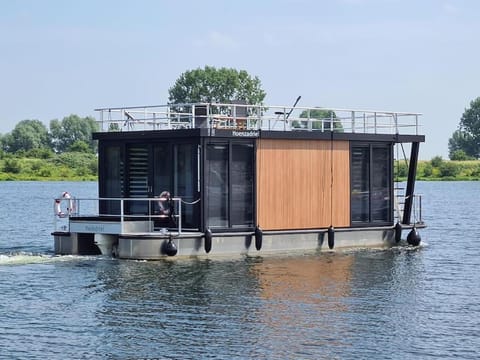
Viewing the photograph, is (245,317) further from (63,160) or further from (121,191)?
(63,160)

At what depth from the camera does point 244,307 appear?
2286 cm

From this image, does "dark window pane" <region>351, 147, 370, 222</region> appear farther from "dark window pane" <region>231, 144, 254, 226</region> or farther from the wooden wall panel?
"dark window pane" <region>231, 144, 254, 226</region>

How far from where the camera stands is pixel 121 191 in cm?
3309

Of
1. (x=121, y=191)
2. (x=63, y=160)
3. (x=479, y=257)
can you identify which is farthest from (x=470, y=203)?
(x=63, y=160)

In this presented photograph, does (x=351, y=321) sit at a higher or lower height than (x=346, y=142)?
lower

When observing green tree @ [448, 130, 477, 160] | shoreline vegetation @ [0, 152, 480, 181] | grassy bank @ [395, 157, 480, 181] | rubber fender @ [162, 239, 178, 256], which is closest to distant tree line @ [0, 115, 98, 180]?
shoreline vegetation @ [0, 152, 480, 181]

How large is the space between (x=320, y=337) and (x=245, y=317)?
2.40m

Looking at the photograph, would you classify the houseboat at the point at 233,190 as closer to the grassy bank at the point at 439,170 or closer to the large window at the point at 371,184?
the large window at the point at 371,184

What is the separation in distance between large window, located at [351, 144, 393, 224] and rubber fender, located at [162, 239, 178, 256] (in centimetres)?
747

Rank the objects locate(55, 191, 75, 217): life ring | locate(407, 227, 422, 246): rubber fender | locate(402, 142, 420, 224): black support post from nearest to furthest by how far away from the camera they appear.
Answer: locate(55, 191, 75, 217): life ring, locate(407, 227, 422, 246): rubber fender, locate(402, 142, 420, 224): black support post

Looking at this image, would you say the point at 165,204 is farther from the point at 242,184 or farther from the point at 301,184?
the point at 301,184

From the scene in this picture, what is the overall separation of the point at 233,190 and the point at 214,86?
282ft

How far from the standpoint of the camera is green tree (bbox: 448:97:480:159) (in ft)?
530

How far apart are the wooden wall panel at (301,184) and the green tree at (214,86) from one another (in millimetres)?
81968
